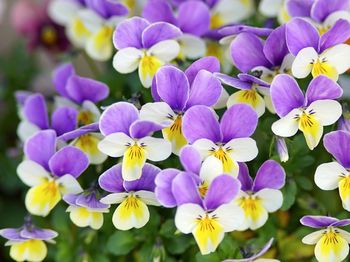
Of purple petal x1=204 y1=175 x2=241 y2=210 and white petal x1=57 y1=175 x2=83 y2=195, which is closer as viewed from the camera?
purple petal x1=204 y1=175 x2=241 y2=210

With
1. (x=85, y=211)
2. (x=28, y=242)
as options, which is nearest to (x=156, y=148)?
(x=85, y=211)

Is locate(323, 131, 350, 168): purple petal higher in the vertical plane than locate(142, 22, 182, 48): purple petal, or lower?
lower

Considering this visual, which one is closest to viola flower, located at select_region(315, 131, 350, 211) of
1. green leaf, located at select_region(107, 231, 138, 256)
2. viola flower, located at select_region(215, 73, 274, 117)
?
viola flower, located at select_region(215, 73, 274, 117)

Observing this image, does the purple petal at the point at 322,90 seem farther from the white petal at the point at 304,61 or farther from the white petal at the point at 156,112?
the white petal at the point at 156,112

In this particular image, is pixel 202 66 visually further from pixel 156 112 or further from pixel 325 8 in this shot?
pixel 325 8

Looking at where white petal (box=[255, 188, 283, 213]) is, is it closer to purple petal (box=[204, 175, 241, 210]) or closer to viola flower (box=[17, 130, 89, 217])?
purple petal (box=[204, 175, 241, 210])

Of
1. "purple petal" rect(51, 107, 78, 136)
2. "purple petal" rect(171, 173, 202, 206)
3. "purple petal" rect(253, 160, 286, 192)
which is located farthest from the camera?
"purple petal" rect(51, 107, 78, 136)

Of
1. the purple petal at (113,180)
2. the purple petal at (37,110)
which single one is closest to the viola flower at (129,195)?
the purple petal at (113,180)
